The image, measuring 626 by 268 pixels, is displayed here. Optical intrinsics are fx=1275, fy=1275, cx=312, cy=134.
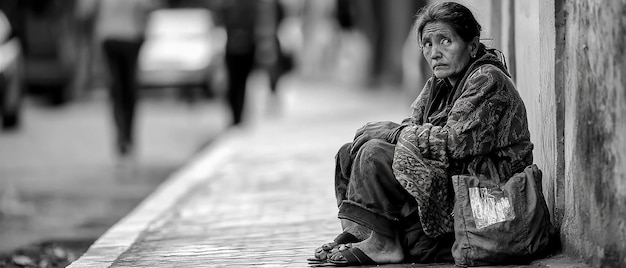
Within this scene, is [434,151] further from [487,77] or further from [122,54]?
[122,54]

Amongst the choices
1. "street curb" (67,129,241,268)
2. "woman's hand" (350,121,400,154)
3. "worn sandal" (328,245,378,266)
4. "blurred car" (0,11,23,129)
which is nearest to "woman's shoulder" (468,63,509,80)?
"woman's hand" (350,121,400,154)

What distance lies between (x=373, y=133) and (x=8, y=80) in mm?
12960

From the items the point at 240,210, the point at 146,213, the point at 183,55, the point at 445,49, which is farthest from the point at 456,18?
the point at 183,55

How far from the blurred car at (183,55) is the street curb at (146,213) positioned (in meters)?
10.8

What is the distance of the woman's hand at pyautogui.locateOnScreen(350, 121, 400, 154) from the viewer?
5727 millimetres

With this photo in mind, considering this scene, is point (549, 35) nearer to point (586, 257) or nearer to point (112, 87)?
point (586, 257)

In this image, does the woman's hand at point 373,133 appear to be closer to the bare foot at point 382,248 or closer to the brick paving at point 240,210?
the bare foot at point 382,248

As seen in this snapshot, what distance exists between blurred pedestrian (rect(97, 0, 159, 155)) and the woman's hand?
755 centimetres

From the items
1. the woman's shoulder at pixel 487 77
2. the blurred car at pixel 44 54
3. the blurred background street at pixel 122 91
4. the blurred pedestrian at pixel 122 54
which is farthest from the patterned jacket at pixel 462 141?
the blurred car at pixel 44 54

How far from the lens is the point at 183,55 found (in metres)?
24.9

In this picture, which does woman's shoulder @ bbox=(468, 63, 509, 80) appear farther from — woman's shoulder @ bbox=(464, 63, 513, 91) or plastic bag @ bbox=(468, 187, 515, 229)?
plastic bag @ bbox=(468, 187, 515, 229)

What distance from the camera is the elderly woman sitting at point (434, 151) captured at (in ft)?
17.9

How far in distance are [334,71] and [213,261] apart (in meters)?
32.8

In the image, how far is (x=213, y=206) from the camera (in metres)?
8.81
